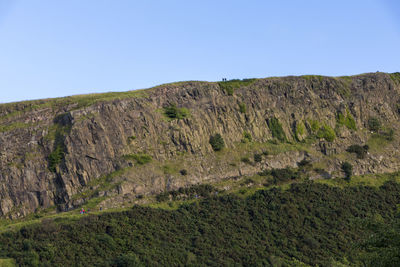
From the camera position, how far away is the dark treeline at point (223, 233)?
5847 cm

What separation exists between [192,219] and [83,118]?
22.2 m

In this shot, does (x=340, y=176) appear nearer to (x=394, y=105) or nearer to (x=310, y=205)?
(x=310, y=205)

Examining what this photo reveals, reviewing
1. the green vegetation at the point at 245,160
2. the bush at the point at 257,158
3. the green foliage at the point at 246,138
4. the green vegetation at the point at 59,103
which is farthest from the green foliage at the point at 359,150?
the green vegetation at the point at 59,103

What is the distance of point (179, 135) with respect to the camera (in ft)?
268

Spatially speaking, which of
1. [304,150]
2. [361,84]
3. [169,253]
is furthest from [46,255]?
[361,84]

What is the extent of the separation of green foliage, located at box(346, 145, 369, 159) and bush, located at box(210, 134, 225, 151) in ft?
69.7

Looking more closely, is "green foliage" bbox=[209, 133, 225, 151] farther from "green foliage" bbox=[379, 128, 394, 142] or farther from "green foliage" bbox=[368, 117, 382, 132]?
"green foliage" bbox=[379, 128, 394, 142]

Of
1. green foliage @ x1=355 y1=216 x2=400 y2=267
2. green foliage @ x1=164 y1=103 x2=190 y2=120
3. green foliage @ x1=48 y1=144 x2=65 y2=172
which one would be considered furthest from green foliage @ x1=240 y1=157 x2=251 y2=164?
green foliage @ x1=355 y1=216 x2=400 y2=267

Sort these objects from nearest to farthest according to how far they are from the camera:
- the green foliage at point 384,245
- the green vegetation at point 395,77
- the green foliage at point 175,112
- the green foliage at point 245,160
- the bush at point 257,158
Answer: the green foliage at point 384,245 < the green foliage at point 245,160 < the bush at point 257,158 < the green foliage at point 175,112 < the green vegetation at point 395,77

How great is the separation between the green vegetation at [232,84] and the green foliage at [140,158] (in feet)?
67.5

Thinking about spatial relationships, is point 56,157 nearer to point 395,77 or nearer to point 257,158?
point 257,158

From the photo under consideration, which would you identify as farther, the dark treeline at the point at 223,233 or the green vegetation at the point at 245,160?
the green vegetation at the point at 245,160

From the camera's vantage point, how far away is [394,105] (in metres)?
99.4

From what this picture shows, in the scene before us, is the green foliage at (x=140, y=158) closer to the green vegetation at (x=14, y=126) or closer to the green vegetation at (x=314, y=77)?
the green vegetation at (x=14, y=126)
